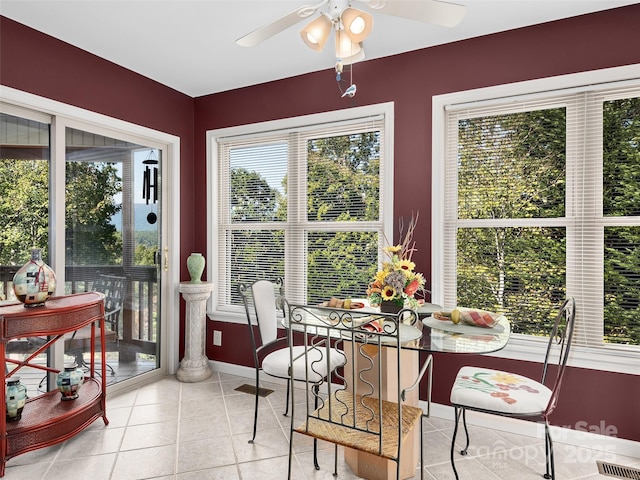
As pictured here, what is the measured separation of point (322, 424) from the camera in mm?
1667

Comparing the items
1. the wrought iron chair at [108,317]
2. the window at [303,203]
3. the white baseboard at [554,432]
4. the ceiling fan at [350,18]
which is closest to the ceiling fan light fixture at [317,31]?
the ceiling fan at [350,18]

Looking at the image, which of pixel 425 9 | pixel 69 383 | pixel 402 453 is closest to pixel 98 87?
pixel 69 383

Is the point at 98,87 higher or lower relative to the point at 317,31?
higher

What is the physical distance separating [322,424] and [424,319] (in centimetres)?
88

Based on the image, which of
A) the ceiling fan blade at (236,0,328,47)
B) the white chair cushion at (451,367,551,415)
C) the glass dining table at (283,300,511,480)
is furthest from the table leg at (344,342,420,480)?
the ceiling fan blade at (236,0,328,47)

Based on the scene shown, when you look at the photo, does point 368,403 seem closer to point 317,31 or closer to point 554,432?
point 554,432

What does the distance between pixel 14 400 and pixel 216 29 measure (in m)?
2.57

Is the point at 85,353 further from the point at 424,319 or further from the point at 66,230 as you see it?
the point at 424,319

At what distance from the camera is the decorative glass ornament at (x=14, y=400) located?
6.79 feet

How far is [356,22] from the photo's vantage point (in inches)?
69.3

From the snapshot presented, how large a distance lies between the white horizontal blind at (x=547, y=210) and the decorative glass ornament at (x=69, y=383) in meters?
2.54

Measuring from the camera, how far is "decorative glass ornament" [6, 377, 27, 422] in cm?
207

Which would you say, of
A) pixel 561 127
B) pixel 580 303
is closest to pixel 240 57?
pixel 561 127

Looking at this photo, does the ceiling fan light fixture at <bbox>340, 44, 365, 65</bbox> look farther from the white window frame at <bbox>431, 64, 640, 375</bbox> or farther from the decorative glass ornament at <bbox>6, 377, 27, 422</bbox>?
the decorative glass ornament at <bbox>6, 377, 27, 422</bbox>
